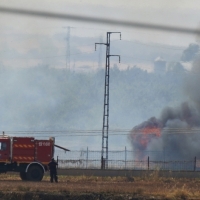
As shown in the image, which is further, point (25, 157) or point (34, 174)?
point (25, 157)

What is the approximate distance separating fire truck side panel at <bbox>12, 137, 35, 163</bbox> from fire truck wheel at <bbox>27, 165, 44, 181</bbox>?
29.7 inches

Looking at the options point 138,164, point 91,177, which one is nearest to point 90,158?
point 138,164

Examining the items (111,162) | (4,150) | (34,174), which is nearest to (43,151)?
(34,174)

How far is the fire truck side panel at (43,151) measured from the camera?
45.3 meters

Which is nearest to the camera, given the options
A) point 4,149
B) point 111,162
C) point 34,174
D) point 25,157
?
point 34,174

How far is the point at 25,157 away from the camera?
45.1m

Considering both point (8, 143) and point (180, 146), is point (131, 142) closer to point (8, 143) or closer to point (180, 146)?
point (180, 146)

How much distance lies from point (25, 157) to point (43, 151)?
1.19m

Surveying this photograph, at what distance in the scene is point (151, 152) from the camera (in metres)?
69.9

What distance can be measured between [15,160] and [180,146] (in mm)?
32418

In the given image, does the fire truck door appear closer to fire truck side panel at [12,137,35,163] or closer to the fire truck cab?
the fire truck cab

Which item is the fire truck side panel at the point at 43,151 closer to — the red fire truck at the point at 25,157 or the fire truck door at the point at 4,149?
the red fire truck at the point at 25,157

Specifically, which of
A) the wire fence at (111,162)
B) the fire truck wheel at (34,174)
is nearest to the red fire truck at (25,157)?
the fire truck wheel at (34,174)

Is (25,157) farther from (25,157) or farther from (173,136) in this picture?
(173,136)
